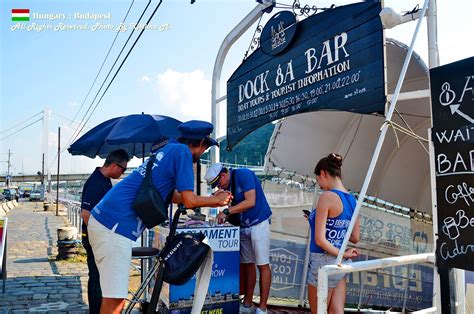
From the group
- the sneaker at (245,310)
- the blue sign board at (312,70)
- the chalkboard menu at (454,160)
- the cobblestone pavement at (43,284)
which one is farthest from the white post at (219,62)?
the chalkboard menu at (454,160)

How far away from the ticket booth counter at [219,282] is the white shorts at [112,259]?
1.00 metres

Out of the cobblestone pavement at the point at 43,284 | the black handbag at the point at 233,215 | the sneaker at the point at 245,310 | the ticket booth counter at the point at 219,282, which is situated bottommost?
the cobblestone pavement at the point at 43,284

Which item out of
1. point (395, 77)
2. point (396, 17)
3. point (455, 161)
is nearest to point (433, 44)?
point (396, 17)

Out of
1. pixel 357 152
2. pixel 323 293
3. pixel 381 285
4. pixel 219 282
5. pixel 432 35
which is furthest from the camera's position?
pixel 357 152

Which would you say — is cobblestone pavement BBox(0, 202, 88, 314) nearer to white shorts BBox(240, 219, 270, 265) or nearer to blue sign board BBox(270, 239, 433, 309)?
white shorts BBox(240, 219, 270, 265)

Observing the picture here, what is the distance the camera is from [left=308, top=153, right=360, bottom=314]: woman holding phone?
296 cm

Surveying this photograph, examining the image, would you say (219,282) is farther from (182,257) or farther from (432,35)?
(432,35)

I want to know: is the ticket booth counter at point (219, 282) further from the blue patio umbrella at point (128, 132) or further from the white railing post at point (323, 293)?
the blue patio umbrella at point (128, 132)

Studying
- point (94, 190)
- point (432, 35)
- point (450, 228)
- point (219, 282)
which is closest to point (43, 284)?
point (94, 190)

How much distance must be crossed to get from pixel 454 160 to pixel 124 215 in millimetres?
2235

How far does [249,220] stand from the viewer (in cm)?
428

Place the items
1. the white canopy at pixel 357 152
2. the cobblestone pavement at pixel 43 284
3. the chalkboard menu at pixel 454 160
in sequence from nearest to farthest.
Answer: the chalkboard menu at pixel 454 160, the cobblestone pavement at pixel 43 284, the white canopy at pixel 357 152

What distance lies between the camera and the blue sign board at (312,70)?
12.0 feet

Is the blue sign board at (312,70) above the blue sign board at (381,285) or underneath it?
above
